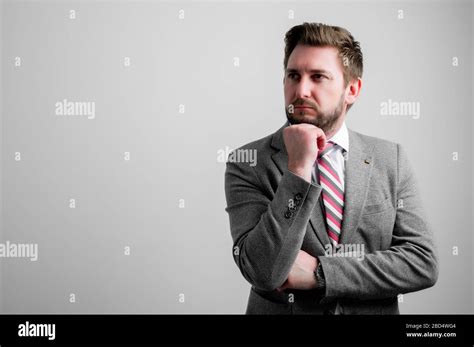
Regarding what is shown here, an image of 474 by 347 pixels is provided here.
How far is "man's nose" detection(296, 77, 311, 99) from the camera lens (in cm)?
216

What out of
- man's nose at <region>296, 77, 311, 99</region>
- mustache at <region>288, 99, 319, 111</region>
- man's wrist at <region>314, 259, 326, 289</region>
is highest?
man's nose at <region>296, 77, 311, 99</region>

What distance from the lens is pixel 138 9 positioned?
3.53m

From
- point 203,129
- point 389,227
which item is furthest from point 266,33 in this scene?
point 389,227

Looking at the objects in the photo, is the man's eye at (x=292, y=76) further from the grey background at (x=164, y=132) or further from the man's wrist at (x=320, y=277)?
the grey background at (x=164, y=132)

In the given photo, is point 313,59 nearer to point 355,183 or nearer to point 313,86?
point 313,86

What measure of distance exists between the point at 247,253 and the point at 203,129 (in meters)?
1.60

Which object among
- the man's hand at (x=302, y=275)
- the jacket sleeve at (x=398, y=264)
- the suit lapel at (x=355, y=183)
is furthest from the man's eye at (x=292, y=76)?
the man's hand at (x=302, y=275)

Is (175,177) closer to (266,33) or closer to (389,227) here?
(266,33)

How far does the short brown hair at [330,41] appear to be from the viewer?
222 centimetres

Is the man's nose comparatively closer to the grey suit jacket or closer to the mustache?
the mustache

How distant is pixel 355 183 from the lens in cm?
217

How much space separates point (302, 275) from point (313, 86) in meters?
0.80
